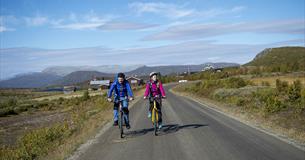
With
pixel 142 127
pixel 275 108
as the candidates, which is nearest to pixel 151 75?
pixel 142 127

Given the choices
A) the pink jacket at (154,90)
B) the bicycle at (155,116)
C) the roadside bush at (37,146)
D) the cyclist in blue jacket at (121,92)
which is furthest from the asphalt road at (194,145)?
the roadside bush at (37,146)

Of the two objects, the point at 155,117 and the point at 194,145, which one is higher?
the point at 155,117

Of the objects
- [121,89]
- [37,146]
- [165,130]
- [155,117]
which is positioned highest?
[121,89]

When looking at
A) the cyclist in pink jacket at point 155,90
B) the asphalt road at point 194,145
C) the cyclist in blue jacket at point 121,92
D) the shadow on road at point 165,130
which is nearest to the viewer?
the asphalt road at point 194,145

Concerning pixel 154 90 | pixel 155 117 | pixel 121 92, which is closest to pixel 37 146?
pixel 121 92

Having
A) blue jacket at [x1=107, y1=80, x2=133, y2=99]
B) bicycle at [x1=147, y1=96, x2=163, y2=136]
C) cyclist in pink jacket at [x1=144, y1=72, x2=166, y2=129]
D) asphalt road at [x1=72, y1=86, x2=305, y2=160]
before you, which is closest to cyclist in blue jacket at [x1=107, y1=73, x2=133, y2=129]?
blue jacket at [x1=107, y1=80, x2=133, y2=99]

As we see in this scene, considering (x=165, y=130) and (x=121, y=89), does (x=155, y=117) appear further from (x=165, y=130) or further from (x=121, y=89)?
(x=121, y=89)

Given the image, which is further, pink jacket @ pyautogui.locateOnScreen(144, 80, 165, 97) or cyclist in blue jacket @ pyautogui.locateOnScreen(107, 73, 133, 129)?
pink jacket @ pyautogui.locateOnScreen(144, 80, 165, 97)

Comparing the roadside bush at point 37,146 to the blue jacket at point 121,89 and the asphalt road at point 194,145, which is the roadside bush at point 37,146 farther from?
the blue jacket at point 121,89

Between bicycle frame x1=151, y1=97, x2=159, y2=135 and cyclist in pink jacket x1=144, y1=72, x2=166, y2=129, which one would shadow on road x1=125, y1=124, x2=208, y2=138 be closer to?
bicycle frame x1=151, y1=97, x2=159, y2=135

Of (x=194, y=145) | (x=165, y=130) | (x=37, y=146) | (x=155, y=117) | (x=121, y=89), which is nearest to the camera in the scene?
(x=194, y=145)

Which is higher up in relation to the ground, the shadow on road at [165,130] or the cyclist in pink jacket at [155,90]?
the cyclist in pink jacket at [155,90]

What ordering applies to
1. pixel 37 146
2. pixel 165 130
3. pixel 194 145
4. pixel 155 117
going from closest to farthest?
pixel 194 145
pixel 155 117
pixel 37 146
pixel 165 130

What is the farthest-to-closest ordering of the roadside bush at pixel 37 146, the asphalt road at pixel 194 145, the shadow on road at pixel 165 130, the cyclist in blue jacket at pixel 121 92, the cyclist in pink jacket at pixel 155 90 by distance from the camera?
the shadow on road at pixel 165 130
the cyclist in pink jacket at pixel 155 90
the cyclist in blue jacket at pixel 121 92
the roadside bush at pixel 37 146
the asphalt road at pixel 194 145
